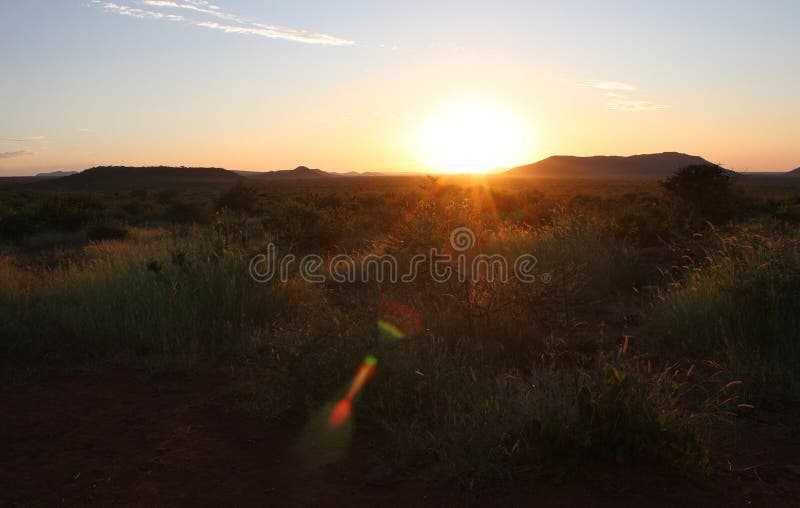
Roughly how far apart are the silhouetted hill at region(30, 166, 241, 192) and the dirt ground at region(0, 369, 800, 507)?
83928mm

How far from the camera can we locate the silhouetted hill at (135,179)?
90000mm

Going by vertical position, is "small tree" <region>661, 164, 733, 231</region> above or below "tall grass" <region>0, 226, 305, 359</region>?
above

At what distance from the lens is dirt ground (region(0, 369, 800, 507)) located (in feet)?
10.4

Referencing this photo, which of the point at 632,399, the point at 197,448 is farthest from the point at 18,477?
the point at 632,399

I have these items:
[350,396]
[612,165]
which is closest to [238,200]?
[350,396]

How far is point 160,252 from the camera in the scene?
7.97 m

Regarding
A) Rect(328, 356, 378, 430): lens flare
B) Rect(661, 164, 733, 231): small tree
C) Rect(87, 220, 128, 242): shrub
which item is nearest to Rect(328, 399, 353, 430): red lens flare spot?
Rect(328, 356, 378, 430): lens flare

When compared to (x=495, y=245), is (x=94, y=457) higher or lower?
lower

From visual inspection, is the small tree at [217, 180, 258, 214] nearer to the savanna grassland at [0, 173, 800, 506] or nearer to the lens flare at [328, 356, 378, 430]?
the savanna grassland at [0, 173, 800, 506]

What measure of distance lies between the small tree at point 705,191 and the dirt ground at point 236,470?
1099cm

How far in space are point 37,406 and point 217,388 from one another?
1332mm

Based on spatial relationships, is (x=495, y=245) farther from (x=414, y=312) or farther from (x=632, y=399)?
(x=632, y=399)

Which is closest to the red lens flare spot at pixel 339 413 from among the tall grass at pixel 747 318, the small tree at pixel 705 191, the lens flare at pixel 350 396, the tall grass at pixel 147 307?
the lens flare at pixel 350 396

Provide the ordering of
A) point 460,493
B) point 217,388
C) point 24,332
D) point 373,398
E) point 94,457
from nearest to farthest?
1. point 460,493
2. point 94,457
3. point 373,398
4. point 217,388
5. point 24,332
